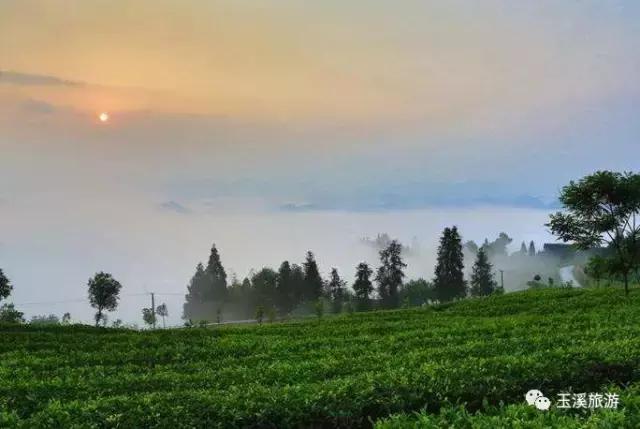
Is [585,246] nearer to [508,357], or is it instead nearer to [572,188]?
[572,188]

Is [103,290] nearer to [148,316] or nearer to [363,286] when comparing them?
[148,316]

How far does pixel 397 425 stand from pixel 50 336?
14.0m

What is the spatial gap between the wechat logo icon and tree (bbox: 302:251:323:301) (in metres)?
54.8

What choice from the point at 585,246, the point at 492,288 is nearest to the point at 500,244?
the point at 492,288

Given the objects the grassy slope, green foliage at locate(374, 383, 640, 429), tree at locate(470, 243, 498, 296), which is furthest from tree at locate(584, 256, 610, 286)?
tree at locate(470, 243, 498, 296)

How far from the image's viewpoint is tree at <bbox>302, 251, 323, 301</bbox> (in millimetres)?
61656

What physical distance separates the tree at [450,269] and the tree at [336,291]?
971cm

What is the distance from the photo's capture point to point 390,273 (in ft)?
195

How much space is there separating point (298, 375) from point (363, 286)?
1924 inches

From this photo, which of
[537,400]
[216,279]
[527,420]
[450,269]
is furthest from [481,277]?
[527,420]

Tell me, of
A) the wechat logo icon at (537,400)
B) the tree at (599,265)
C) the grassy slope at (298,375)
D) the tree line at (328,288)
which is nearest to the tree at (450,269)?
the tree line at (328,288)

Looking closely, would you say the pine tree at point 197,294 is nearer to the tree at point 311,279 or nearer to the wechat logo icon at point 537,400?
the tree at point 311,279

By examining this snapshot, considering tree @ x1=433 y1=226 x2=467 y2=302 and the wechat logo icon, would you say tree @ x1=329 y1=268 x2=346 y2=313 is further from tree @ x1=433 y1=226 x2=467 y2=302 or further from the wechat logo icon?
the wechat logo icon

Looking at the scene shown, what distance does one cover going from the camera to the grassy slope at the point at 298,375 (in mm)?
6375
